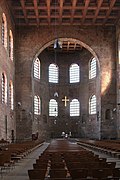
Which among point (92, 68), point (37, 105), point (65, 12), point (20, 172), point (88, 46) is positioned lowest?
point (20, 172)

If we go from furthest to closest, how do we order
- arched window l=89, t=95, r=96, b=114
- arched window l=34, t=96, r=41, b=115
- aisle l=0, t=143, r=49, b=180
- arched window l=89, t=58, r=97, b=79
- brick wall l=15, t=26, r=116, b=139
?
arched window l=89, t=58, r=97, b=79 < arched window l=34, t=96, r=41, b=115 < arched window l=89, t=95, r=96, b=114 < brick wall l=15, t=26, r=116, b=139 < aisle l=0, t=143, r=49, b=180

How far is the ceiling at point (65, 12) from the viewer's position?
34.3 metres

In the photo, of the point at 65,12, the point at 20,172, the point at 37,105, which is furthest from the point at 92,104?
the point at 20,172

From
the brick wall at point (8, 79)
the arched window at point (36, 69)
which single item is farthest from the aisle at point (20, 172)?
the arched window at point (36, 69)

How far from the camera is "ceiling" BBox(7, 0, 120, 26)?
34.3 m

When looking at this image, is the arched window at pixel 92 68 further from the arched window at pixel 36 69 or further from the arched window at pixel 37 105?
the arched window at pixel 37 105

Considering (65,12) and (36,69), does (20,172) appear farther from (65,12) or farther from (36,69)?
(36,69)

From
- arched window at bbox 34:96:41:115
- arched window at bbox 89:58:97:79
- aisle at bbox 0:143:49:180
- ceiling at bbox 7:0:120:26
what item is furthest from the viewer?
arched window at bbox 89:58:97:79

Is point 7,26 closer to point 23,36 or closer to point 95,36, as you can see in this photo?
point 23,36

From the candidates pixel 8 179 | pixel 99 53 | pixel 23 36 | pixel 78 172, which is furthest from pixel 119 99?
pixel 78 172

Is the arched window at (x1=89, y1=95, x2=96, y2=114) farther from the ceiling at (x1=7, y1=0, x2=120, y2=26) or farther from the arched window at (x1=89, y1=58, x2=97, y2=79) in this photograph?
the ceiling at (x1=7, y1=0, x2=120, y2=26)

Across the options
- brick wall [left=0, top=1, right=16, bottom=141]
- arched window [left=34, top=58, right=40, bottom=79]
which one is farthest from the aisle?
arched window [left=34, top=58, right=40, bottom=79]

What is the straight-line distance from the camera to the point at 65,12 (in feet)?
122

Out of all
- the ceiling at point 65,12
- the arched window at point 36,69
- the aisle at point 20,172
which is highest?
the ceiling at point 65,12
